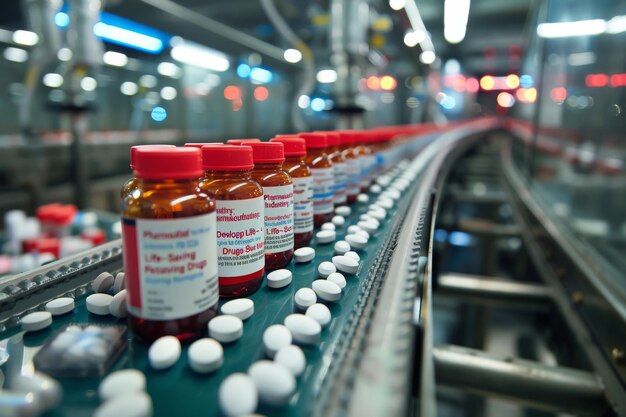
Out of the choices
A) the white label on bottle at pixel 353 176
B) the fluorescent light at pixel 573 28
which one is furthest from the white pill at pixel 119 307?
the fluorescent light at pixel 573 28

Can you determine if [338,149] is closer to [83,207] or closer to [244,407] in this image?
[244,407]

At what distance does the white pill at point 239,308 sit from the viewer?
475 mm

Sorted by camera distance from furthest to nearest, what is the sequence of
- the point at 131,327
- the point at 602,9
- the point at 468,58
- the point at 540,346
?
the point at 468,58
the point at 540,346
the point at 602,9
the point at 131,327

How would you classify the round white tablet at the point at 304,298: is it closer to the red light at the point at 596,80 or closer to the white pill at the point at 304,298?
the white pill at the point at 304,298

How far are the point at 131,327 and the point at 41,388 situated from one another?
0.41 ft

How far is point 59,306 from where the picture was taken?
1.65ft

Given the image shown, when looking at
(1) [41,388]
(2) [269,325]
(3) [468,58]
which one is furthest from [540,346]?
(3) [468,58]

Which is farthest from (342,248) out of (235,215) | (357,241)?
(235,215)

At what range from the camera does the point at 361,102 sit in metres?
2.12

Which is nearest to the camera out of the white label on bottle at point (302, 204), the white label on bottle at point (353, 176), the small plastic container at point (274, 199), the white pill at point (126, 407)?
the white pill at point (126, 407)

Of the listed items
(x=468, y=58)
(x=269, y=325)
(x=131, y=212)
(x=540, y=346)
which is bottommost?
(x=540, y=346)

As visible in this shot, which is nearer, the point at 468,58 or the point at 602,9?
the point at 602,9

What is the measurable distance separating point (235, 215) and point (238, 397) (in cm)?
25

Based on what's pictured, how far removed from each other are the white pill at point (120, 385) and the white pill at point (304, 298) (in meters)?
0.21
